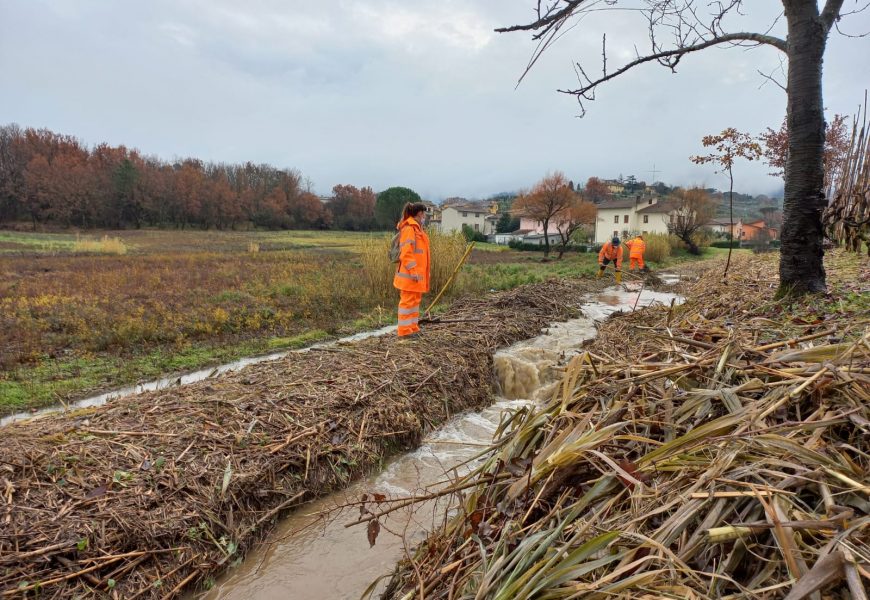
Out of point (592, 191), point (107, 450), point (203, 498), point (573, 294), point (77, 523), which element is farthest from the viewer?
point (592, 191)

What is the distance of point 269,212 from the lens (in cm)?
7150

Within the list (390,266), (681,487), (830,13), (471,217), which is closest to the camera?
(681,487)

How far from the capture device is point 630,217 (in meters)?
57.4

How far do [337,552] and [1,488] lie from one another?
7.94 feet

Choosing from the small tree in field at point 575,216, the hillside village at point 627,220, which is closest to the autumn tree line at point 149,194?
the hillside village at point 627,220

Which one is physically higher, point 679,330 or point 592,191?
point 592,191

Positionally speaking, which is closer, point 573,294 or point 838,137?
point 573,294

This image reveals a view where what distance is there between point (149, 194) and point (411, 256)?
213ft

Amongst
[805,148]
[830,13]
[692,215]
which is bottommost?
[805,148]

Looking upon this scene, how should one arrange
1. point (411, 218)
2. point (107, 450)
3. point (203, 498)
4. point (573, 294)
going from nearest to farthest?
point (203, 498) → point (107, 450) → point (411, 218) → point (573, 294)

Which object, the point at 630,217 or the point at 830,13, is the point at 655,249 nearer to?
the point at 830,13

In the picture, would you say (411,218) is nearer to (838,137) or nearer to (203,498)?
(203,498)

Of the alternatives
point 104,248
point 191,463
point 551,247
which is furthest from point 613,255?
point 104,248

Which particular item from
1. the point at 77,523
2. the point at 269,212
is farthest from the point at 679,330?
the point at 269,212
